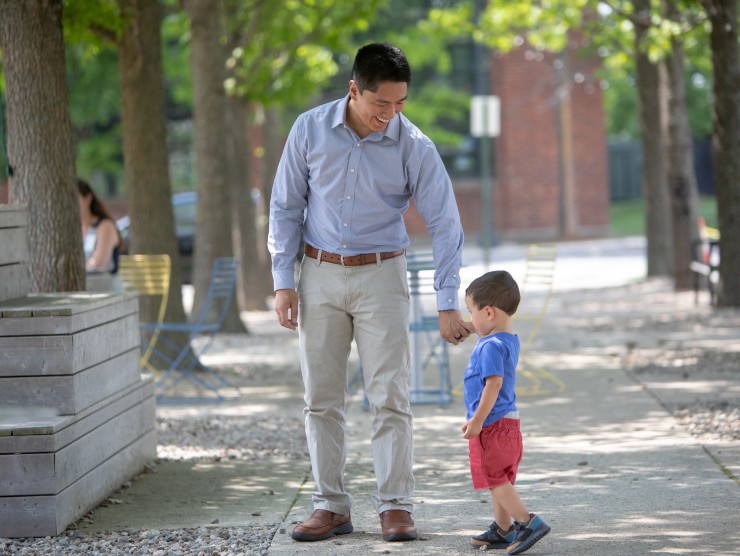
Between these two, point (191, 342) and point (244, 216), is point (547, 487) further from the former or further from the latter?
point (244, 216)

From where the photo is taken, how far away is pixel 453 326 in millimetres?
5340

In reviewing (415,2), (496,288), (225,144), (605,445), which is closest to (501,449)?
(496,288)

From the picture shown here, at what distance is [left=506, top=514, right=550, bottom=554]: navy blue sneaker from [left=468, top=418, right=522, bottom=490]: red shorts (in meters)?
0.18

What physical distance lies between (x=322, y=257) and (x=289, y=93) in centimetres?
1300

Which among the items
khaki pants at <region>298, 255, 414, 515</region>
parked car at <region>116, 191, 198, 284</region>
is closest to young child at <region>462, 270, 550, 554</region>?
khaki pants at <region>298, 255, 414, 515</region>

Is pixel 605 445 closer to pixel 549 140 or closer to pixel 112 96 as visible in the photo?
pixel 112 96

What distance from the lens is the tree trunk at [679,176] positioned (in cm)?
1779

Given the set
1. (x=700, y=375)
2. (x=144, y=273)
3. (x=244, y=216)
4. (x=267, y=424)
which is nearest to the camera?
(x=267, y=424)

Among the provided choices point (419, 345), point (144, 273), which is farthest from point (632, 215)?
point (419, 345)

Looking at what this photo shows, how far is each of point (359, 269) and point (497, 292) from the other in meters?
0.66

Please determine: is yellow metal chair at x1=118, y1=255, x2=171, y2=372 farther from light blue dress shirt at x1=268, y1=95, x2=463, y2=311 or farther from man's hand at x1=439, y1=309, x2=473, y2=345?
man's hand at x1=439, y1=309, x2=473, y2=345

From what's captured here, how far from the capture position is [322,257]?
557 cm

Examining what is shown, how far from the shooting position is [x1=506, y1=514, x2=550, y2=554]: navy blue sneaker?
16.9ft

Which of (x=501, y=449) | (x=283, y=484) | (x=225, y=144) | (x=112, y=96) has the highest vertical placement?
(x=112, y=96)
